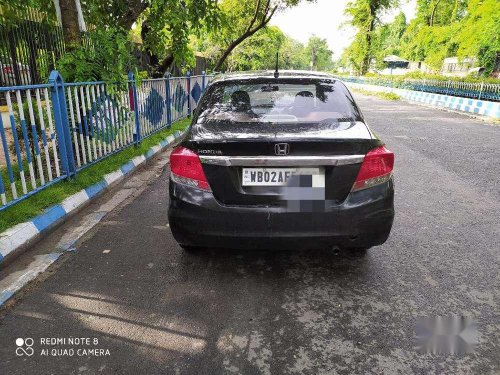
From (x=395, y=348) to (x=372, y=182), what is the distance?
1069mm

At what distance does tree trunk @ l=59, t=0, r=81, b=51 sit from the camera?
18.9 feet

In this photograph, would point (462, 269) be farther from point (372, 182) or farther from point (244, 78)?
point (244, 78)

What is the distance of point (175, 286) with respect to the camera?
283cm

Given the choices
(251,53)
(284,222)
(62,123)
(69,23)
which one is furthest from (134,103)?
(251,53)

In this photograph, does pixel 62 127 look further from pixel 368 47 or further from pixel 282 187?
pixel 368 47

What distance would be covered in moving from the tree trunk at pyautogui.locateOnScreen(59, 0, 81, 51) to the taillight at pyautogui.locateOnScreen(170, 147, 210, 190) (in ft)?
13.5

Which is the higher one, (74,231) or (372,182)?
(372,182)

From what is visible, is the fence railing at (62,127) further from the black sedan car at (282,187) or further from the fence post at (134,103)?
the black sedan car at (282,187)

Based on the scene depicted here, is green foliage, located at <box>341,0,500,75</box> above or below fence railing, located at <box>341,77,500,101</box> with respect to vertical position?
above

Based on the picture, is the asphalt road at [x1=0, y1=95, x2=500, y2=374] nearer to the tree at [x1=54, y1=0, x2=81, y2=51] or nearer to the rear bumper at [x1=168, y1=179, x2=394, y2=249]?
the rear bumper at [x1=168, y1=179, x2=394, y2=249]

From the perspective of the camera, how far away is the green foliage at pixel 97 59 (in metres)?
5.30

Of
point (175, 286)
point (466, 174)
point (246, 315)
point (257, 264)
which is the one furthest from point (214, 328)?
point (466, 174)

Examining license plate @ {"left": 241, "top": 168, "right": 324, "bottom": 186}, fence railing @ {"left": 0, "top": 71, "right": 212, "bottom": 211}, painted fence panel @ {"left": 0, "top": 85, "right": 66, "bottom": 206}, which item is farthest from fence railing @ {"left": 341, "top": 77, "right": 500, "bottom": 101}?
painted fence panel @ {"left": 0, "top": 85, "right": 66, "bottom": 206}

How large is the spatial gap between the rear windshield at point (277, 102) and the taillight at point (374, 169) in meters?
0.48
